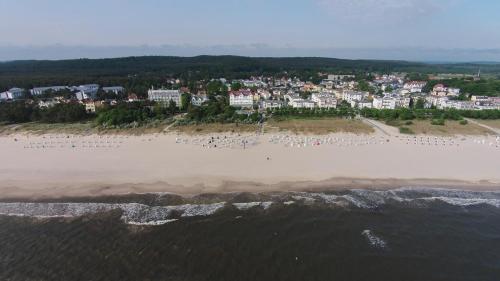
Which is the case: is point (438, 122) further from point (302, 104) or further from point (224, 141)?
point (224, 141)

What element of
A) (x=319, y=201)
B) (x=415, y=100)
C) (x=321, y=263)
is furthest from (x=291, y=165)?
(x=415, y=100)

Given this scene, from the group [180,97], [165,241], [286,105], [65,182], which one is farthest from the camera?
Answer: [180,97]

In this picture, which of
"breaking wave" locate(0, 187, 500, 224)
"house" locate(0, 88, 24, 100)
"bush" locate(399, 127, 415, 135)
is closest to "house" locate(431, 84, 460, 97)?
"bush" locate(399, 127, 415, 135)

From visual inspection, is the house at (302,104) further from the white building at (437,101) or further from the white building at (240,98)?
the white building at (437,101)

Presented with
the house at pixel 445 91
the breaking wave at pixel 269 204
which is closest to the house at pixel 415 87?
the house at pixel 445 91

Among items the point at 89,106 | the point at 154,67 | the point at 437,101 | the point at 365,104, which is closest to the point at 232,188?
the point at 89,106

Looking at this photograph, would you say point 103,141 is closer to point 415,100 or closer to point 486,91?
point 415,100
